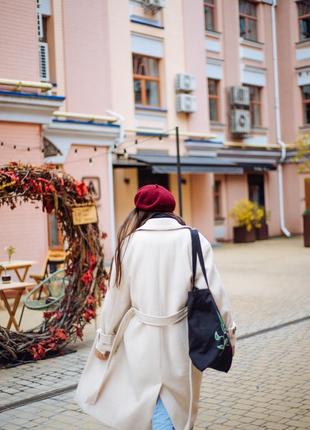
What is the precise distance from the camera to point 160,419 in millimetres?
3322

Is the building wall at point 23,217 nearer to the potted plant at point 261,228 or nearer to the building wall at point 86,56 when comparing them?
the building wall at point 86,56

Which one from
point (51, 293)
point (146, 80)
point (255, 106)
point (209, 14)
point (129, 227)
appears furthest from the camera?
point (255, 106)

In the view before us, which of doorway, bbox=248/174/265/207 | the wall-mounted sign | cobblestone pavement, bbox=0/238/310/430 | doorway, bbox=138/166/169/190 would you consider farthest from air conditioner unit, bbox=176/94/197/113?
the wall-mounted sign

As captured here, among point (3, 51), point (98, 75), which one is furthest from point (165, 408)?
point (98, 75)

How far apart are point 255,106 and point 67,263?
19321 millimetres

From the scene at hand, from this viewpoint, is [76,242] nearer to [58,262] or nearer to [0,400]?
[0,400]

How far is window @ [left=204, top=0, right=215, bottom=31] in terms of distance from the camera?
2281 centimetres

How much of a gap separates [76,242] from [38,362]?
4.57ft

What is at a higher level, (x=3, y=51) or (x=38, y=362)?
(x=3, y=51)

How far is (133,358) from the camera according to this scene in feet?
11.2

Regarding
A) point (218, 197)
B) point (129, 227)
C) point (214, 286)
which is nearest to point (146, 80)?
point (218, 197)

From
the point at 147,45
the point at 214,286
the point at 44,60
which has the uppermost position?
the point at 147,45

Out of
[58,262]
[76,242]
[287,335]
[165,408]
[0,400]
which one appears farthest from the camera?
[58,262]

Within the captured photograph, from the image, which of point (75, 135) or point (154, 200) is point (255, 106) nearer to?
point (75, 135)
